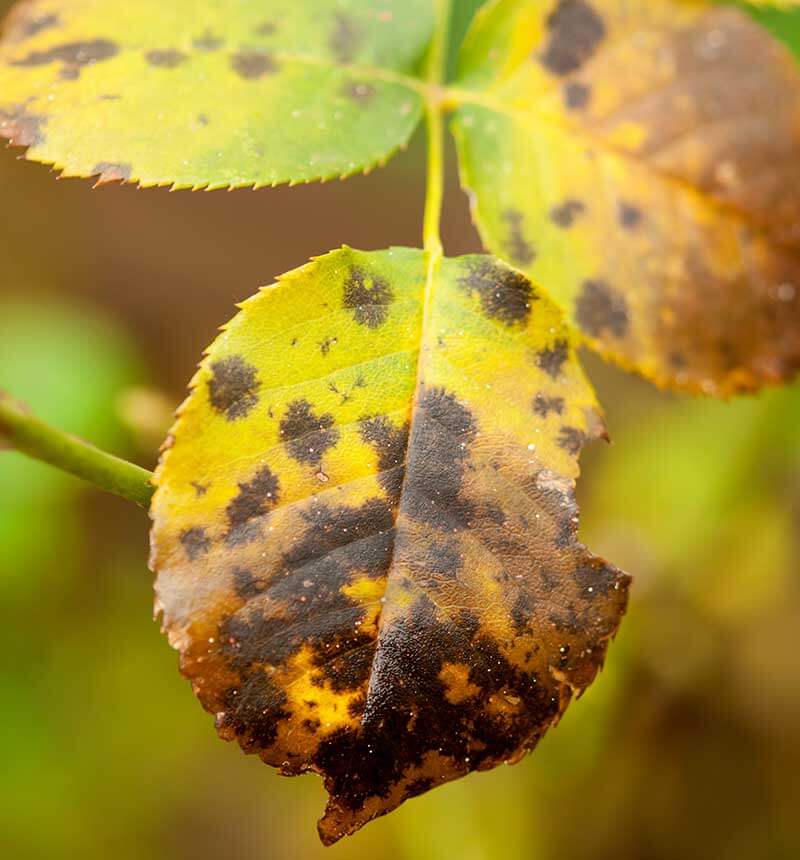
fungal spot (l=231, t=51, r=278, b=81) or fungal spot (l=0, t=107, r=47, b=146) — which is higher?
fungal spot (l=231, t=51, r=278, b=81)

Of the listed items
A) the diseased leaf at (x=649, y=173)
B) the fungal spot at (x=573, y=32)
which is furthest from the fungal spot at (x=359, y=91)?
the fungal spot at (x=573, y=32)

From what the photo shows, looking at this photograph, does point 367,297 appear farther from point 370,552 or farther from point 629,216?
point 629,216

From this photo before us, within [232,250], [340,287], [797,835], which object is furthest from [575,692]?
[232,250]

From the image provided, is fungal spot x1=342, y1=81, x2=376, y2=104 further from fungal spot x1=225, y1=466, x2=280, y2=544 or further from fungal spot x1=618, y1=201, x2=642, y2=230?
fungal spot x1=225, y1=466, x2=280, y2=544

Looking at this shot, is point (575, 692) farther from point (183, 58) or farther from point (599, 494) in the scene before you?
point (599, 494)

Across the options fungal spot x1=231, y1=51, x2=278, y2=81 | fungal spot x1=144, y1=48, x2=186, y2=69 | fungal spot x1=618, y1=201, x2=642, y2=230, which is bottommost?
fungal spot x1=618, y1=201, x2=642, y2=230

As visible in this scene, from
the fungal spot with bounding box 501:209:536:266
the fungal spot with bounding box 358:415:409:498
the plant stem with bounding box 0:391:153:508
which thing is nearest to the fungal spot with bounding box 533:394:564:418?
the fungal spot with bounding box 358:415:409:498

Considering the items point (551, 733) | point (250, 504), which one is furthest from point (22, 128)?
point (551, 733)
